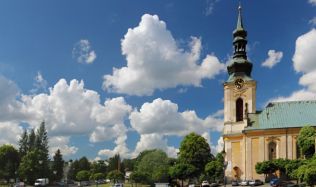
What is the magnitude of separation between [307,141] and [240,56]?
2365 centimetres

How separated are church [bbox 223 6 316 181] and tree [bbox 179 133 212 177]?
21.7 ft

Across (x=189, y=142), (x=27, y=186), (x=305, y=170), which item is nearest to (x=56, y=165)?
(x=27, y=186)

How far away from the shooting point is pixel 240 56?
84938 mm

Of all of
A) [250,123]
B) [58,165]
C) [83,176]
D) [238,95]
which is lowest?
[83,176]

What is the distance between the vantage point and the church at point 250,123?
77438 mm

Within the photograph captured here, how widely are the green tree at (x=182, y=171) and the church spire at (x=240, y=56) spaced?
18.6 metres

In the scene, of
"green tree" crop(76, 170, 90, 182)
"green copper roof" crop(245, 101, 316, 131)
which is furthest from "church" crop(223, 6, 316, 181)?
"green tree" crop(76, 170, 90, 182)

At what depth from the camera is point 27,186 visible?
10256cm

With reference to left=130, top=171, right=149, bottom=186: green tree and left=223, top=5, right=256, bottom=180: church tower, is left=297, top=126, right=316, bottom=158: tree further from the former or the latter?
left=130, top=171, right=149, bottom=186: green tree

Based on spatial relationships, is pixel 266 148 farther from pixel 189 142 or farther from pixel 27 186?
pixel 27 186

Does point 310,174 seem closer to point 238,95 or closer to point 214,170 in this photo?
point 214,170

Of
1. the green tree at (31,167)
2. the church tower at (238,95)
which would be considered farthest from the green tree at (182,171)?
the green tree at (31,167)

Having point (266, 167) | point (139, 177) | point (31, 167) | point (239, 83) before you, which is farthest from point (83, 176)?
point (266, 167)

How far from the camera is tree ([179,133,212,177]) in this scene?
8647 centimetres
